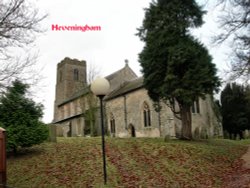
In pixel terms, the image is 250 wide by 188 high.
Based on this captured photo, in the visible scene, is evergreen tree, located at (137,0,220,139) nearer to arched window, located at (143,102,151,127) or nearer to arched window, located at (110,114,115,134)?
arched window, located at (143,102,151,127)

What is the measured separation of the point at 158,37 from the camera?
79.0 ft

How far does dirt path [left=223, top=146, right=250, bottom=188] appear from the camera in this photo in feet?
40.4

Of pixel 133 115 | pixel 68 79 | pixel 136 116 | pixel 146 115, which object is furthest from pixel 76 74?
pixel 146 115

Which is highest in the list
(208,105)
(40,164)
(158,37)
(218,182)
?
(158,37)

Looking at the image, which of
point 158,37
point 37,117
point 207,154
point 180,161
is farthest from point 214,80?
point 37,117

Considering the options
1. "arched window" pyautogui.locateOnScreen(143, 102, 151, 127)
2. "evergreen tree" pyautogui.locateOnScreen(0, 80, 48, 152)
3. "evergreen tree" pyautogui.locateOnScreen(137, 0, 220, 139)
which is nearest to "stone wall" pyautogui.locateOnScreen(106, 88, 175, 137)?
"arched window" pyautogui.locateOnScreen(143, 102, 151, 127)

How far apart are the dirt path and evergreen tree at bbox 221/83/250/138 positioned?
28.2 meters

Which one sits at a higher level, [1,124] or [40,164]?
[1,124]

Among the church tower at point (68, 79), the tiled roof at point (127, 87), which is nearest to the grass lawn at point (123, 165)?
the tiled roof at point (127, 87)

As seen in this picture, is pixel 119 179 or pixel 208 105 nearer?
pixel 119 179

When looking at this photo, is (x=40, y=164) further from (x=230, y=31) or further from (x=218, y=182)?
(x=230, y=31)

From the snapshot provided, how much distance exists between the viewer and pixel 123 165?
45.8 feet

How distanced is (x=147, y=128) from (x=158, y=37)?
13569 millimetres

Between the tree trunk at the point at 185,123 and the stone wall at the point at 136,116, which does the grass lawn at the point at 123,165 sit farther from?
the stone wall at the point at 136,116
